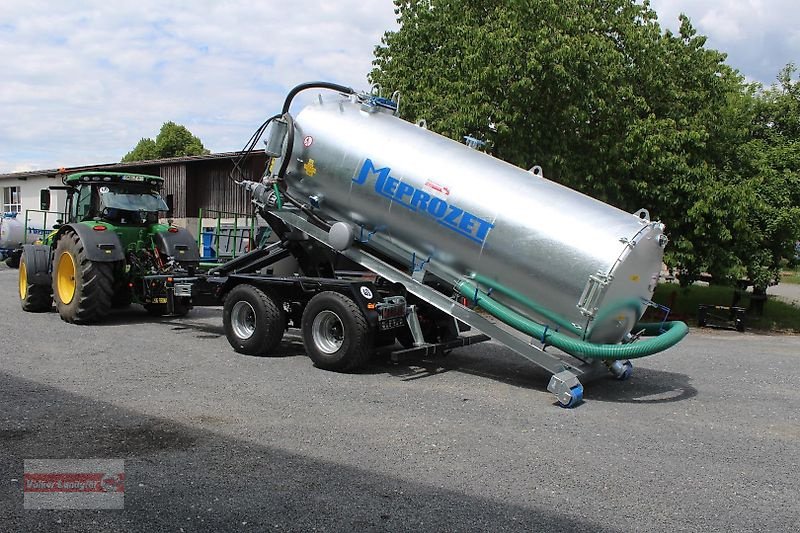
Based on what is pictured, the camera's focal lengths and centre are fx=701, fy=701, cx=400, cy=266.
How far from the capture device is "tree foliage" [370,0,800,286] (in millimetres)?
14867

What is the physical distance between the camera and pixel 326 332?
30.2 ft

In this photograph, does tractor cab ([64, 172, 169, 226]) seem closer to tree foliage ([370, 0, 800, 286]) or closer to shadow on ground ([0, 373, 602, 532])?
tree foliage ([370, 0, 800, 286])

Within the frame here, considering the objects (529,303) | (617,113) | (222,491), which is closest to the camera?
(222,491)

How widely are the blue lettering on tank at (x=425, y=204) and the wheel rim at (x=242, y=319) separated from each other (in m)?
2.53

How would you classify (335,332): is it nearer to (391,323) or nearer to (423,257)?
(391,323)

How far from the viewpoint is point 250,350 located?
9945mm

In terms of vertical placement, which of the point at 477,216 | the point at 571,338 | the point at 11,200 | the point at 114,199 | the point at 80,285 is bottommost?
the point at 80,285

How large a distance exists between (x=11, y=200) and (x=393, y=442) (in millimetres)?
41641

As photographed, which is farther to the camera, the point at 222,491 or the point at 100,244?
the point at 100,244

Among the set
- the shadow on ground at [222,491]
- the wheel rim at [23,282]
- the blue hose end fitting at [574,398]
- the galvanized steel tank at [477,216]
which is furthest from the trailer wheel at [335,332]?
the wheel rim at [23,282]

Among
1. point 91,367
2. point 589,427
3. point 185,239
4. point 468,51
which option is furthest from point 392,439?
point 468,51

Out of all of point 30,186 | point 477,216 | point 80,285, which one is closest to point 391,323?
point 477,216

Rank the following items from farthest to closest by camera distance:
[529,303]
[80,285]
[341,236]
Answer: [80,285], [341,236], [529,303]

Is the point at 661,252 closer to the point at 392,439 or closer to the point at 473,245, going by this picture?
the point at 473,245
